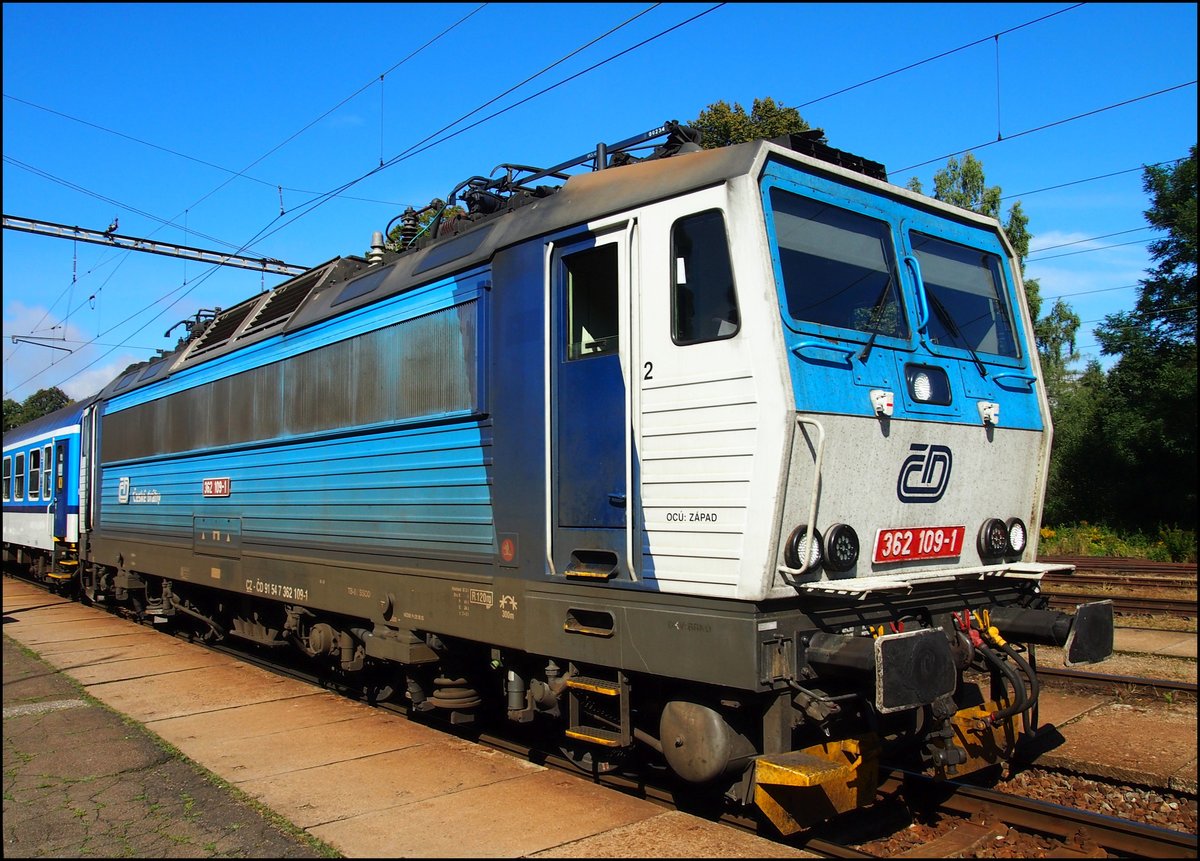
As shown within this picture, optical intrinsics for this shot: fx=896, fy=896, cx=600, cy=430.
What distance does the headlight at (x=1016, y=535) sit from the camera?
18.4 feet

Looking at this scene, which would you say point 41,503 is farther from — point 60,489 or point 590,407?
point 590,407

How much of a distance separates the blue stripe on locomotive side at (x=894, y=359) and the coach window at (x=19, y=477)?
829 inches

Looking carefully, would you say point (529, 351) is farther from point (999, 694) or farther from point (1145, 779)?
point (1145, 779)

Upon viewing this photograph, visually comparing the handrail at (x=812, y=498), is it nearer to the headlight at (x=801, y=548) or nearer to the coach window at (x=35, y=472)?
the headlight at (x=801, y=548)

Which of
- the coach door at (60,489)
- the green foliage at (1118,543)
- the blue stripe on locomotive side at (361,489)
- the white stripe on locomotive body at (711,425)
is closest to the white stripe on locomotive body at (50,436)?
the coach door at (60,489)

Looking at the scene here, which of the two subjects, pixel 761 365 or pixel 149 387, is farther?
pixel 149 387

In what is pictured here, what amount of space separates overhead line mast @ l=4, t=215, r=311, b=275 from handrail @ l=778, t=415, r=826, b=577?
16384mm

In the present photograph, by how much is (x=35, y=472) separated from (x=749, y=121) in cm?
2029

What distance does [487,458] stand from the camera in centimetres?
584

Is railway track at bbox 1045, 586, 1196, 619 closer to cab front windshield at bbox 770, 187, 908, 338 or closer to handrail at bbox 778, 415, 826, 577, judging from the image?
cab front windshield at bbox 770, 187, 908, 338

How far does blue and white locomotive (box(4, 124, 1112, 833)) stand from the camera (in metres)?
4.37

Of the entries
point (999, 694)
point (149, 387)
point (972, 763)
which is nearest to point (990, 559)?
point (999, 694)

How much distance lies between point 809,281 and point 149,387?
10949 millimetres

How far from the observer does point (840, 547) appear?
4.52 meters
